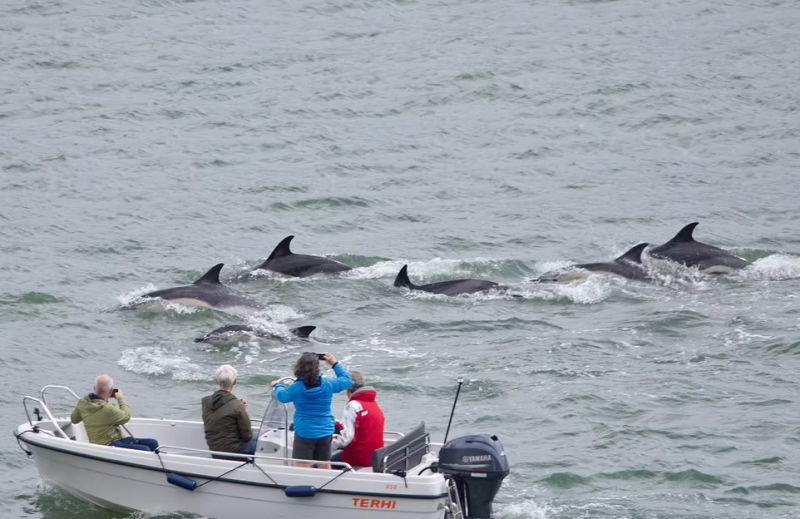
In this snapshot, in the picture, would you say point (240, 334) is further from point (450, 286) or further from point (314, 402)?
point (314, 402)

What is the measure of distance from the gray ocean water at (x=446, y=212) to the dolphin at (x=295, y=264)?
39cm

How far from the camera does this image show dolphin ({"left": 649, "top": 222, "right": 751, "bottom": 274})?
1035 inches

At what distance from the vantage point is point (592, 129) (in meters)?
39.0

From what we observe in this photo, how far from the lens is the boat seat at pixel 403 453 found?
13.7m

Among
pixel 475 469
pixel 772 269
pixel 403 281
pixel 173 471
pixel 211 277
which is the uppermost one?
pixel 475 469

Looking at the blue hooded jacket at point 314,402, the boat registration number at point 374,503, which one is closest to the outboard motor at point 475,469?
the boat registration number at point 374,503

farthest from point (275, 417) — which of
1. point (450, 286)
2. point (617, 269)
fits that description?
point (617, 269)

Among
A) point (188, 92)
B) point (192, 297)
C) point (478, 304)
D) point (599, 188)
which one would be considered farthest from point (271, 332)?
point (188, 92)

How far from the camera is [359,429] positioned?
14.2 metres

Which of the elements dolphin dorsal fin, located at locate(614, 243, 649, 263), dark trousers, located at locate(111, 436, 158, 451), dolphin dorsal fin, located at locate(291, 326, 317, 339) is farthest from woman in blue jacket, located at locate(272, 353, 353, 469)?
dolphin dorsal fin, located at locate(614, 243, 649, 263)

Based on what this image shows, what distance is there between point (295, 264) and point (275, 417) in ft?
38.0

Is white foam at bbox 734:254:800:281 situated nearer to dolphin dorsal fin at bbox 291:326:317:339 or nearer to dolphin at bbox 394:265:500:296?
dolphin at bbox 394:265:500:296

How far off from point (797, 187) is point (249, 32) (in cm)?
2265

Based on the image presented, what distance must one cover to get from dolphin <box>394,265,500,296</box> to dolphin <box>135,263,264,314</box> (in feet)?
9.89
